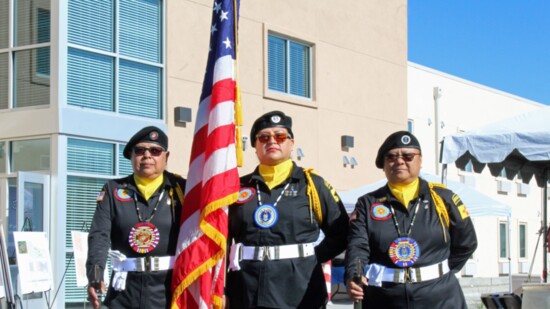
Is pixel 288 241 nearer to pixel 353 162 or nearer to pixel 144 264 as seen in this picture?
pixel 144 264

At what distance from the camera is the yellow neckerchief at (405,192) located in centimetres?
595

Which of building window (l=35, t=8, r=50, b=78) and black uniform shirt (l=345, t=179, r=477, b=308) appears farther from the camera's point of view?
building window (l=35, t=8, r=50, b=78)

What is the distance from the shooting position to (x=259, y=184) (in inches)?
246

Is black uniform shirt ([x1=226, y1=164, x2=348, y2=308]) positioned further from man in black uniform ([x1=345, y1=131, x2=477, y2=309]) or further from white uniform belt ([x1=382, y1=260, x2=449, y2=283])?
white uniform belt ([x1=382, y1=260, x2=449, y2=283])

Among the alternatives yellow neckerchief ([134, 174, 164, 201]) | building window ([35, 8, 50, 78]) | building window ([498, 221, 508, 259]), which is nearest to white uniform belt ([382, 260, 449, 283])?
yellow neckerchief ([134, 174, 164, 201])

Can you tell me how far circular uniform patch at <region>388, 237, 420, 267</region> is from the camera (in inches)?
228

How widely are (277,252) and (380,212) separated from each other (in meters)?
0.74

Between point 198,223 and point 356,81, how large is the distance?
52.8 ft

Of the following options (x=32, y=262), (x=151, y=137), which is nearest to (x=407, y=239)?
(x=151, y=137)

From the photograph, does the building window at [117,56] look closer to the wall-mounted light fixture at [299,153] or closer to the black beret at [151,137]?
the wall-mounted light fixture at [299,153]

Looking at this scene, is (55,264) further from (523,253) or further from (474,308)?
(523,253)

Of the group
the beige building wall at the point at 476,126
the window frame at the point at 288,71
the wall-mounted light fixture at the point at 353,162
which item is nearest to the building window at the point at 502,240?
the beige building wall at the point at 476,126

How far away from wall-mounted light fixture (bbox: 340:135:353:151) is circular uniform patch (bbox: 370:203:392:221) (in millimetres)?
15331

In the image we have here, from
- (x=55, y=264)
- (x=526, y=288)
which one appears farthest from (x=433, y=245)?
(x=55, y=264)
